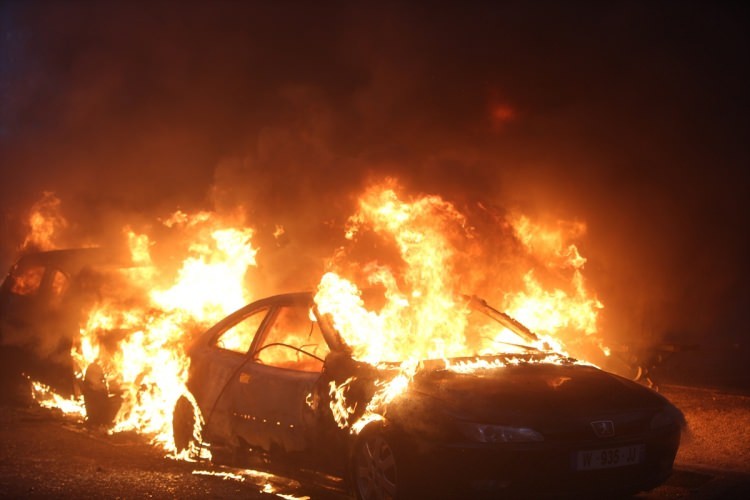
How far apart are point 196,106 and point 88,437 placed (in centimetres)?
1080

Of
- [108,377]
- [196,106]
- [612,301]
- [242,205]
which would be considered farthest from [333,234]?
[196,106]

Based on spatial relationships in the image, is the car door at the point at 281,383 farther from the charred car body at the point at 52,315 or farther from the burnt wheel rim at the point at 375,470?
the charred car body at the point at 52,315

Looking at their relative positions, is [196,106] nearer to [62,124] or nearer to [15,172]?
[62,124]

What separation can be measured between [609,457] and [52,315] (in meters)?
6.44

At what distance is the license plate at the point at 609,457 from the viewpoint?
14.6 feet

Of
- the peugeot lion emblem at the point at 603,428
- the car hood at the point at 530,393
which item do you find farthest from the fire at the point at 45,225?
the peugeot lion emblem at the point at 603,428

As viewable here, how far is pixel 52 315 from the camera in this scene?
28.6 ft

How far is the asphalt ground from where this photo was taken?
Result: 5598 millimetres

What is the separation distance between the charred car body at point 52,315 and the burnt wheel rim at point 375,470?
3.84 metres

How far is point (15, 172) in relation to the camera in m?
20.1

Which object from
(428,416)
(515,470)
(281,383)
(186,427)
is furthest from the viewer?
(186,427)

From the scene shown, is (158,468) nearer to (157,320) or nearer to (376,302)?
(157,320)

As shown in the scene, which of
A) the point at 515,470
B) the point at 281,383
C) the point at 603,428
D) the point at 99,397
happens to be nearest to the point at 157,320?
the point at 99,397

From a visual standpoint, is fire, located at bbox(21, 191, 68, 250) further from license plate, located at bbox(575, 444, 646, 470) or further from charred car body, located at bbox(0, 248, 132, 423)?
license plate, located at bbox(575, 444, 646, 470)
